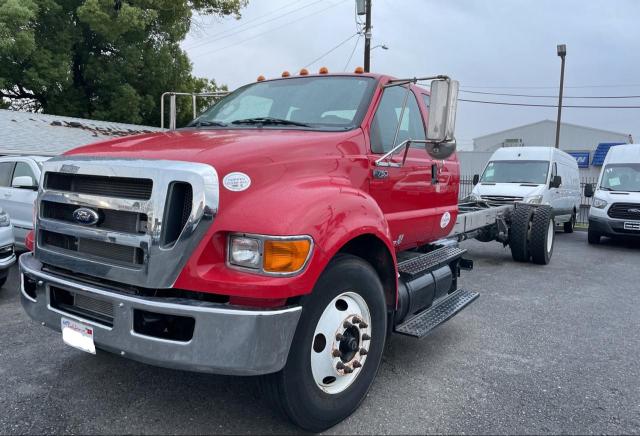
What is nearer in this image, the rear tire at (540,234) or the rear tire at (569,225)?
the rear tire at (540,234)

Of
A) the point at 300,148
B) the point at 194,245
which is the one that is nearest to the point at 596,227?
the point at 300,148

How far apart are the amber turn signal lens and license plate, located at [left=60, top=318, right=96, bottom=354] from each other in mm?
1064

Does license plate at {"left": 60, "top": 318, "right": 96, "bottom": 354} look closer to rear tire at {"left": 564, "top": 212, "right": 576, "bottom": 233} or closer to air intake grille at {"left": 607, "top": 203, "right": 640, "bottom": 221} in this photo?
air intake grille at {"left": 607, "top": 203, "right": 640, "bottom": 221}

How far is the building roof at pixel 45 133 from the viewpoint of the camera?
14.5m

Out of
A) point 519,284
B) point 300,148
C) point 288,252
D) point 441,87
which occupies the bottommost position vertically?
point 519,284

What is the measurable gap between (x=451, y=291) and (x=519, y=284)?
9.35 feet

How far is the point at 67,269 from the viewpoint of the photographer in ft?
9.57

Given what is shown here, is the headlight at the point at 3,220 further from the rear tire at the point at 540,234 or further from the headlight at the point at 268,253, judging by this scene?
the rear tire at the point at 540,234

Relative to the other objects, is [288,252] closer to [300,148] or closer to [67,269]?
[300,148]

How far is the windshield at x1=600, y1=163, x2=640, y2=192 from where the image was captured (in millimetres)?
11297

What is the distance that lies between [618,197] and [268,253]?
10.9 m

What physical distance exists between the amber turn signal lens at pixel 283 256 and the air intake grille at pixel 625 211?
10576 mm

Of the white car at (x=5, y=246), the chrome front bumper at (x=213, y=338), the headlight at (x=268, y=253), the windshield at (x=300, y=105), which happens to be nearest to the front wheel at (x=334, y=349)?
the chrome front bumper at (x=213, y=338)

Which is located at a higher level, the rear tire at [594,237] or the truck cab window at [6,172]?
the truck cab window at [6,172]
